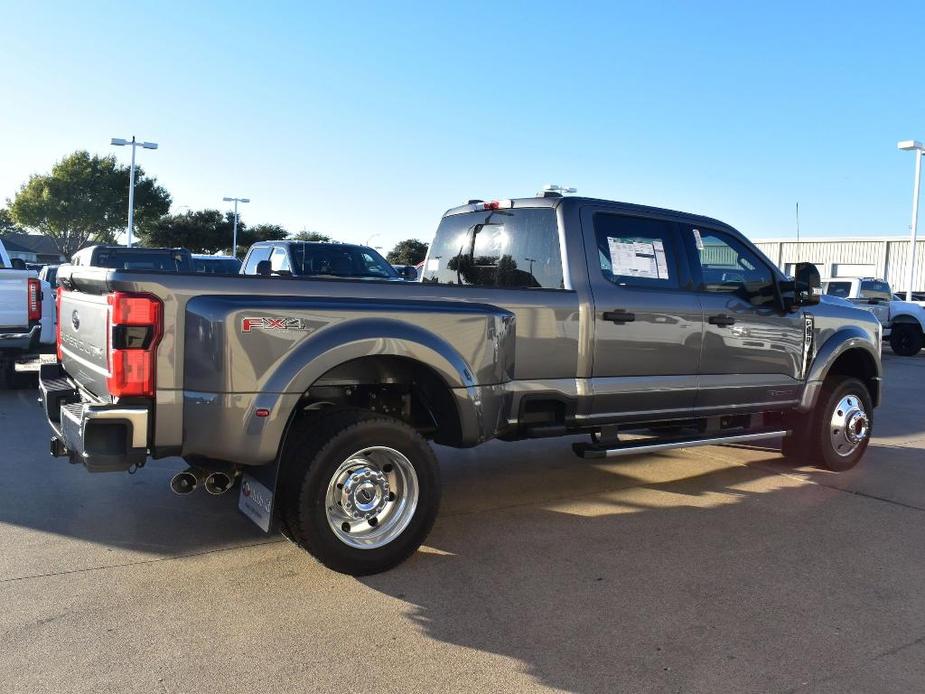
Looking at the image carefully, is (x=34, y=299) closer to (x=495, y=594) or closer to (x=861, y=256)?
(x=495, y=594)

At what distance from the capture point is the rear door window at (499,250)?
5.32 meters

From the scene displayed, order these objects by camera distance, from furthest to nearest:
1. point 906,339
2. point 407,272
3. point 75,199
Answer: point 75,199 < point 906,339 < point 407,272

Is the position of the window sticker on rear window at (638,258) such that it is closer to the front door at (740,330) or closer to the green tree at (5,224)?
the front door at (740,330)

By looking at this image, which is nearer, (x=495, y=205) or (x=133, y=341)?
(x=133, y=341)

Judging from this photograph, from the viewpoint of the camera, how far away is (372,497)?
4.30m

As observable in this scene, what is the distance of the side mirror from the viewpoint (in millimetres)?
6090

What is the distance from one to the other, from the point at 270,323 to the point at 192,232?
5606 cm

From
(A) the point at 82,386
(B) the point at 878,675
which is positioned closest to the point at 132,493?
(A) the point at 82,386

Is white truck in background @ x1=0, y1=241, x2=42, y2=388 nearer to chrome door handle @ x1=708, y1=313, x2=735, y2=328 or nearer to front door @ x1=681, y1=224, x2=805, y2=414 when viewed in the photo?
front door @ x1=681, y1=224, x2=805, y2=414

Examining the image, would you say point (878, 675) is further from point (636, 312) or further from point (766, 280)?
point (766, 280)

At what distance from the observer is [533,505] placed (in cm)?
564

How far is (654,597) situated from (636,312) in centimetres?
191

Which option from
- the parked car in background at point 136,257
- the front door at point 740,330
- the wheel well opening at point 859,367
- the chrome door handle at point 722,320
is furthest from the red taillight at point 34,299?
the wheel well opening at point 859,367

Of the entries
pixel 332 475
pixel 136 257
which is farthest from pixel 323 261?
pixel 332 475
